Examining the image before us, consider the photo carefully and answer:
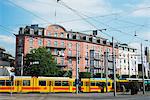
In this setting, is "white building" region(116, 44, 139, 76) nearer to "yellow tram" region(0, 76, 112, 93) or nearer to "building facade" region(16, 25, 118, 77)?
"building facade" region(16, 25, 118, 77)

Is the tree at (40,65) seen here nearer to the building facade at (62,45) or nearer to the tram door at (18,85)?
the building facade at (62,45)

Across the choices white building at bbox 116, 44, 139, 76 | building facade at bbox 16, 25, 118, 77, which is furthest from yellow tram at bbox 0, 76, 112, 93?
white building at bbox 116, 44, 139, 76

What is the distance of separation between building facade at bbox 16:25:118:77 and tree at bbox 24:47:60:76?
227 inches

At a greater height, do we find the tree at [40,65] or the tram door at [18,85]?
the tree at [40,65]

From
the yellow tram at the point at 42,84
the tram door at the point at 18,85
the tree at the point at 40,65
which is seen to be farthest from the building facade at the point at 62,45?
the tram door at the point at 18,85

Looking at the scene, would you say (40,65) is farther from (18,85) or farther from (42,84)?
(18,85)

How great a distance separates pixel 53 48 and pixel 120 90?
3159 centimetres

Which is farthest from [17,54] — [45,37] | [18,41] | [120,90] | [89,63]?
[120,90]

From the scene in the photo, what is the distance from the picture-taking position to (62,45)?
83.0 meters

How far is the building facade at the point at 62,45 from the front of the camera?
258ft

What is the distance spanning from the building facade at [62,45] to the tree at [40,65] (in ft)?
18.9

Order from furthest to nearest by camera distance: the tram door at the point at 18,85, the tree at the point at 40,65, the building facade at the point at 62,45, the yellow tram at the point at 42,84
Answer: the building facade at the point at 62,45, the tree at the point at 40,65, the tram door at the point at 18,85, the yellow tram at the point at 42,84

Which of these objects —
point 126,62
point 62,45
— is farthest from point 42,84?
point 126,62

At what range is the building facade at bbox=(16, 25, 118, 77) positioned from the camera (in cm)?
7869
